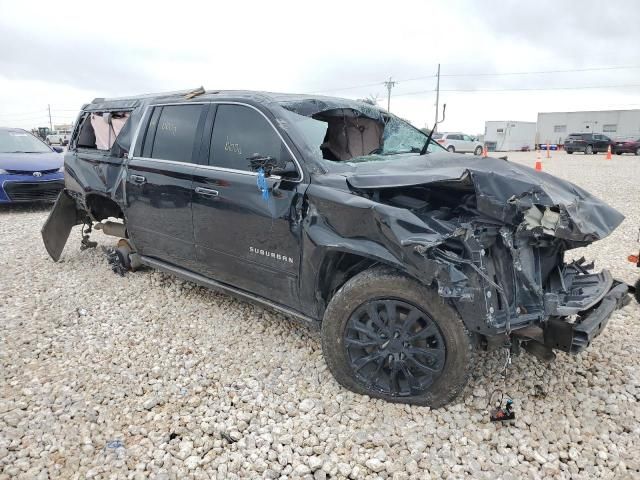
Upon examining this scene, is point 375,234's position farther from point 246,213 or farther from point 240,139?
point 240,139

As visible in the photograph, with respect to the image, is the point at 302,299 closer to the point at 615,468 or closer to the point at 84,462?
the point at 84,462

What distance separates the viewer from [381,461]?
234cm

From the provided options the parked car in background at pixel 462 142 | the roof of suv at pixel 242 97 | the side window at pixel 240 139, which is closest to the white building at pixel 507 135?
the parked car in background at pixel 462 142

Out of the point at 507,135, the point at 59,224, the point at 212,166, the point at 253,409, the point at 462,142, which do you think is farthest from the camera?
the point at 507,135

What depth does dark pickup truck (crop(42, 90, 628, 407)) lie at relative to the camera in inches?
96.7

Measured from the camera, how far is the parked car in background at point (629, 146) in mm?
28225

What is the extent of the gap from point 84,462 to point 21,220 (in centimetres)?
726

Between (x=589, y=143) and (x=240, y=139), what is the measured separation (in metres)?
32.0

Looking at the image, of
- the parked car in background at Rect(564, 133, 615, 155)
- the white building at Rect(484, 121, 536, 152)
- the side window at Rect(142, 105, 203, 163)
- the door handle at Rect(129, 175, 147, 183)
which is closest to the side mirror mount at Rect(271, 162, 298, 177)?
the side window at Rect(142, 105, 203, 163)

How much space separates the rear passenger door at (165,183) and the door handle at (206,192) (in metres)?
0.11

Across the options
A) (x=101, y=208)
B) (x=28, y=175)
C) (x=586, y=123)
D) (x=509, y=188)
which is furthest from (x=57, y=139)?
(x=586, y=123)

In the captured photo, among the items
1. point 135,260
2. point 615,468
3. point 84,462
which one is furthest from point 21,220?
point 615,468

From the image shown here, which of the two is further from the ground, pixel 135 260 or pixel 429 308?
pixel 429 308

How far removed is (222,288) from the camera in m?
3.68
